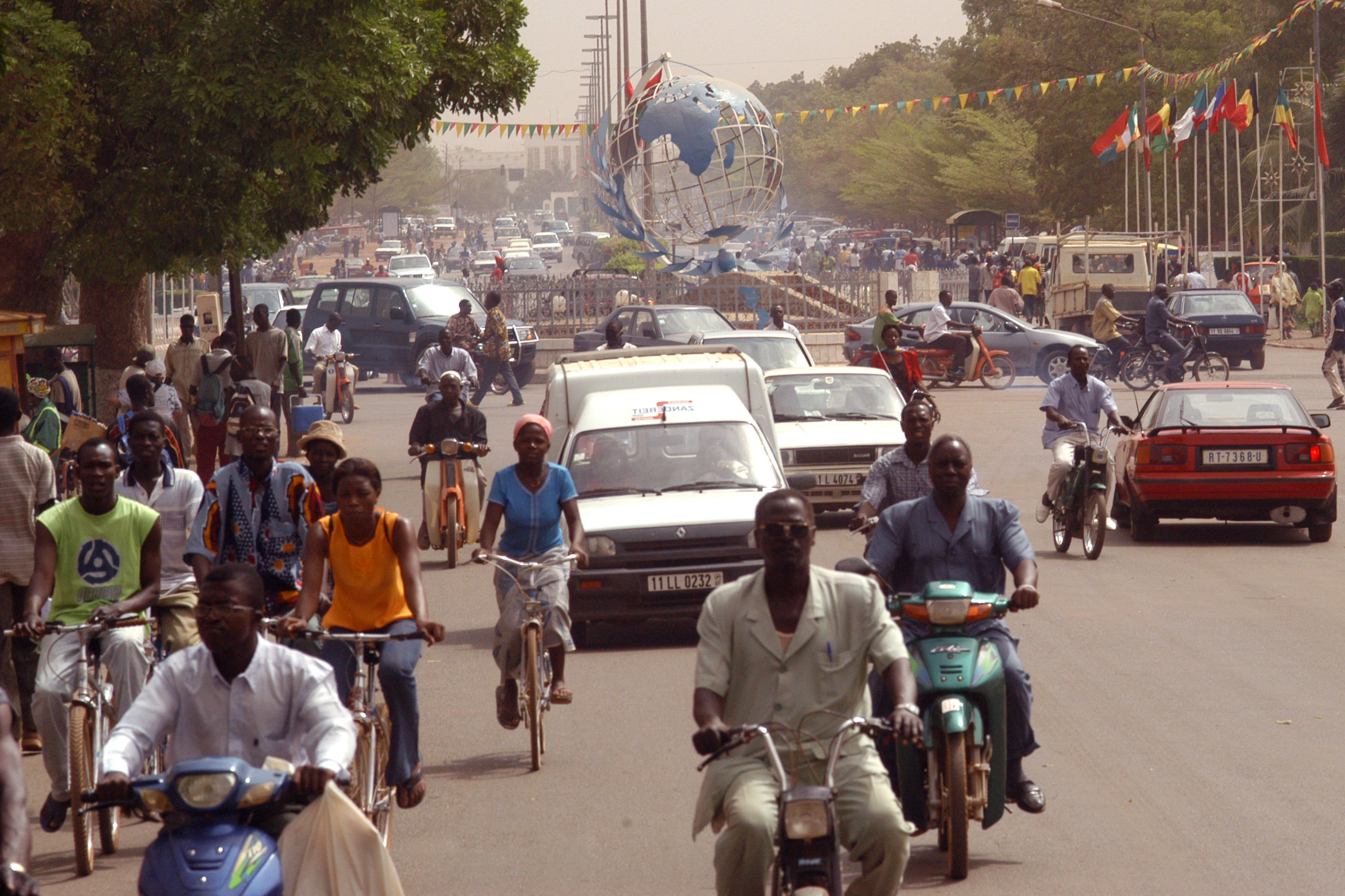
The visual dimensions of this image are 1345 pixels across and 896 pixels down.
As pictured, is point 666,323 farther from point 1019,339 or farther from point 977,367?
point 1019,339

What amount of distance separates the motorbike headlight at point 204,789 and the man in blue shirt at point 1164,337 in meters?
26.4

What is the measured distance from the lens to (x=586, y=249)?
86.9m

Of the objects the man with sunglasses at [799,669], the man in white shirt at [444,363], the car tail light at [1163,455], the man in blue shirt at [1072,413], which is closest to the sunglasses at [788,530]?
the man with sunglasses at [799,669]

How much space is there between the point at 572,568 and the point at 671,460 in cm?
315

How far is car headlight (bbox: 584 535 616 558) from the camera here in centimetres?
1067

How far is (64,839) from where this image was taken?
23.3 feet

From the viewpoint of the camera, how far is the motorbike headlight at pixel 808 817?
437 centimetres

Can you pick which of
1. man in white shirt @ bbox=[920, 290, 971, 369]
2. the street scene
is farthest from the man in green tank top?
man in white shirt @ bbox=[920, 290, 971, 369]

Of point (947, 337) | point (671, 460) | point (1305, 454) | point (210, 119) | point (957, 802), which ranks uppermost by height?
point (210, 119)

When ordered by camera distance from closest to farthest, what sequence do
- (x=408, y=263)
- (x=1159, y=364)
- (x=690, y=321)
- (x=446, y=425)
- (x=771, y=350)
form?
(x=446, y=425) → (x=771, y=350) → (x=1159, y=364) → (x=690, y=321) → (x=408, y=263)

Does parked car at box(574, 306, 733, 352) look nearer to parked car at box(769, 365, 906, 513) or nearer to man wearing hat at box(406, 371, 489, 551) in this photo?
parked car at box(769, 365, 906, 513)

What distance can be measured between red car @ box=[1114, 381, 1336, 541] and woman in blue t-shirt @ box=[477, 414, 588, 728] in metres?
7.43

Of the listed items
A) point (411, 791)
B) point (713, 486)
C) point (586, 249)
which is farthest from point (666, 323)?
point (586, 249)

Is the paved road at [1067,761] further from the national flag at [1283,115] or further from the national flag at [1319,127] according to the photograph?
the national flag at [1283,115]
